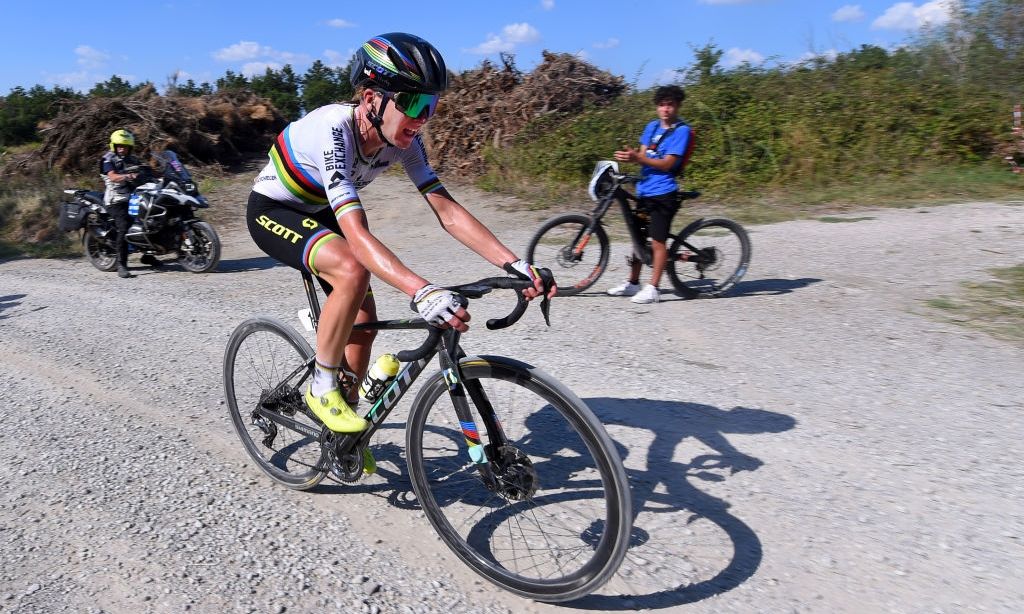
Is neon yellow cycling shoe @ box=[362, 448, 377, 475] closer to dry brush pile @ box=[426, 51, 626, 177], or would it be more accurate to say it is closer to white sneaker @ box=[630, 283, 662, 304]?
white sneaker @ box=[630, 283, 662, 304]

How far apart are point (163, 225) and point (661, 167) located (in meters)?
7.22

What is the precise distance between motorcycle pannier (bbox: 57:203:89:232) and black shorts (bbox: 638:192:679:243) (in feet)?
27.9

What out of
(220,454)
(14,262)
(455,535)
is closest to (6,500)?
(220,454)

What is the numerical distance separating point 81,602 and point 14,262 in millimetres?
11117

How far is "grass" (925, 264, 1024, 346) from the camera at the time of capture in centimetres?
620

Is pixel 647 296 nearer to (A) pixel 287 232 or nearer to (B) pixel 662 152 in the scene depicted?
(B) pixel 662 152

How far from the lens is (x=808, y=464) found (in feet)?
12.9

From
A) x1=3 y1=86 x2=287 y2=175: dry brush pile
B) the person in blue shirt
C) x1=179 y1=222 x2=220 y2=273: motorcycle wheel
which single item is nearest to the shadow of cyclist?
the person in blue shirt

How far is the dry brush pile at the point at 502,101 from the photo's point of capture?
18828 millimetres

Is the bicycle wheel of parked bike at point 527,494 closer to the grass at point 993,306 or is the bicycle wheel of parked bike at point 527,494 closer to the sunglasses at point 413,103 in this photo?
the sunglasses at point 413,103

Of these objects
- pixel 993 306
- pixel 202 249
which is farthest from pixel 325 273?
pixel 202 249

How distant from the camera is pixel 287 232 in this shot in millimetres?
3422

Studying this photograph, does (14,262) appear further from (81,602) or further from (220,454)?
(81,602)

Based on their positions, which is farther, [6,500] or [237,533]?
[6,500]
